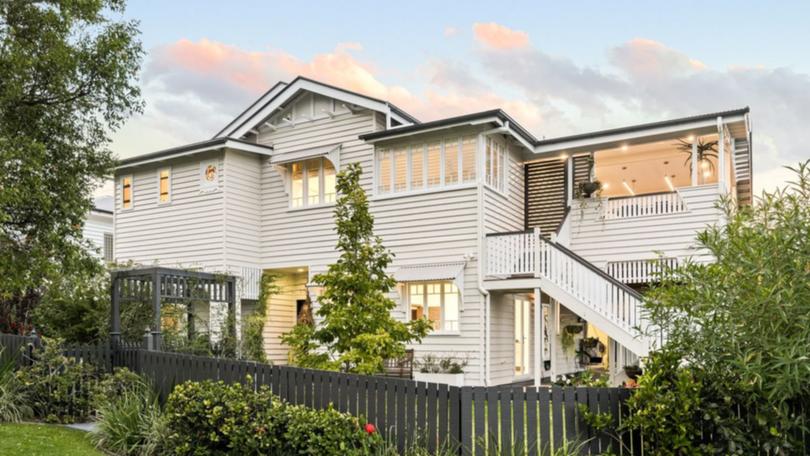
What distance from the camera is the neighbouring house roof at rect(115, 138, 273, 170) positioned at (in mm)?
20078

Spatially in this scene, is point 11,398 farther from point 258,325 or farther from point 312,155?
point 312,155

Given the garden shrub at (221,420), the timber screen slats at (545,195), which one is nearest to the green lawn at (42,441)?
the garden shrub at (221,420)

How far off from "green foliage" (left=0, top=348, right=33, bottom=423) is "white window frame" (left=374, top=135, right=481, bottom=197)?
10.3 metres

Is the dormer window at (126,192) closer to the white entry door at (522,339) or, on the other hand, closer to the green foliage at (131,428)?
the white entry door at (522,339)

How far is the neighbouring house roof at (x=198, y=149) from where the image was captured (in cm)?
2008

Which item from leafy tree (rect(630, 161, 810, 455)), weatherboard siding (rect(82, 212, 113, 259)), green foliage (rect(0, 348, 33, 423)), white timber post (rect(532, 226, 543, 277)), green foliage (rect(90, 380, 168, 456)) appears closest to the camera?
leafy tree (rect(630, 161, 810, 455))

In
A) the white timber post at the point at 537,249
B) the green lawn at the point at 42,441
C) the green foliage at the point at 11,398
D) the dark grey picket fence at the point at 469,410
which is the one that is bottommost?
the green lawn at the point at 42,441

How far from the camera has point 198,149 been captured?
808 inches

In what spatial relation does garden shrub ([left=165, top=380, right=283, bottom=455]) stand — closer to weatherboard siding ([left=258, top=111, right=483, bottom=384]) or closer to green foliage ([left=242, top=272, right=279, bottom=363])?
weatherboard siding ([left=258, top=111, right=483, bottom=384])

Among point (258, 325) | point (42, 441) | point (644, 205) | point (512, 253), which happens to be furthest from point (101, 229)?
point (42, 441)

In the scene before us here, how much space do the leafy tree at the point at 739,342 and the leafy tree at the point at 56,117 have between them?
9320 millimetres

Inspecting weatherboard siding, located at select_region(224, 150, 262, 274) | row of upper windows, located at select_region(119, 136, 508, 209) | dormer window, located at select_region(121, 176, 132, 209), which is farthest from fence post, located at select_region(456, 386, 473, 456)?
dormer window, located at select_region(121, 176, 132, 209)

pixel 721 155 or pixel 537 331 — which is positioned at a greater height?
pixel 721 155

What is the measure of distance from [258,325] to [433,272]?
5422 millimetres
